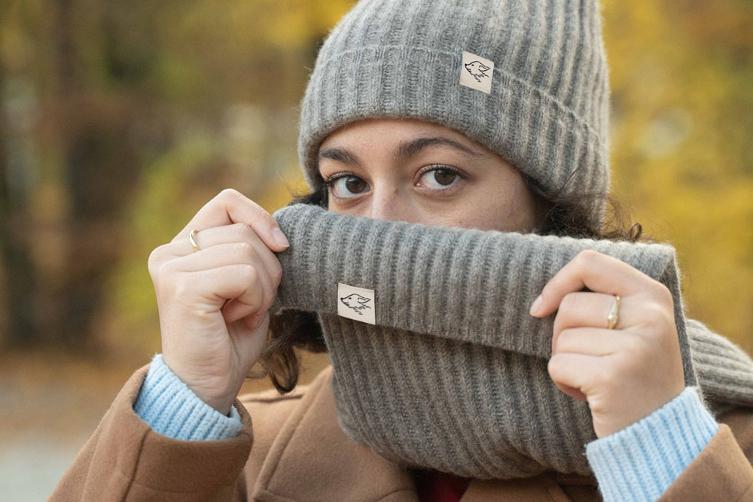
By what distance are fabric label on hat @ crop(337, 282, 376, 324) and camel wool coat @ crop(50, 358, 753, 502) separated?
36 centimetres

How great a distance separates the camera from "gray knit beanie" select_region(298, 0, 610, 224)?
7.19 ft

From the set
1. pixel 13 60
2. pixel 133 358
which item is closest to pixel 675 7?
pixel 133 358

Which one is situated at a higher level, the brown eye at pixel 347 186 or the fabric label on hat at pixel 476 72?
the fabric label on hat at pixel 476 72

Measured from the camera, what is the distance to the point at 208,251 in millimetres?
2070

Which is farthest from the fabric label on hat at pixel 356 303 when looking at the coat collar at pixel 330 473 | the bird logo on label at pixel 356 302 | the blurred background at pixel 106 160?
the blurred background at pixel 106 160

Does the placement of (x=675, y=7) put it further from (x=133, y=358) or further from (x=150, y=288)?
(x=133, y=358)

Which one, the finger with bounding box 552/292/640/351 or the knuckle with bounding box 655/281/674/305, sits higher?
the knuckle with bounding box 655/281/674/305

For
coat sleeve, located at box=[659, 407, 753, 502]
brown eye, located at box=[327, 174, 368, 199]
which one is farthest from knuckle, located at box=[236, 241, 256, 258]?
coat sleeve, located at box=[659, 407, 753, 502]

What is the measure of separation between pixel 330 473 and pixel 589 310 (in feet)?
3.22

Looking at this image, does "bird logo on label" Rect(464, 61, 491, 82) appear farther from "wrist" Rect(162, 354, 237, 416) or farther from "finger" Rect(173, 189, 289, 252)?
"wrist" Rect(162, 354, 237, 416)

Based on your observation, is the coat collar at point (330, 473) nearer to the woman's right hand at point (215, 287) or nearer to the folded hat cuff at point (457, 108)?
the woman's right hand at point (215, 287)

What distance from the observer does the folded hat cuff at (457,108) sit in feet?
7.15

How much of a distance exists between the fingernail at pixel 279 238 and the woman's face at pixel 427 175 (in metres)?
0.22

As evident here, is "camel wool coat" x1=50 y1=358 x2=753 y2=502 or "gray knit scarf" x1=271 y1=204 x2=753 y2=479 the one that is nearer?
"camel wool coat" x1=50 y1=358 x2=753 y2=502
